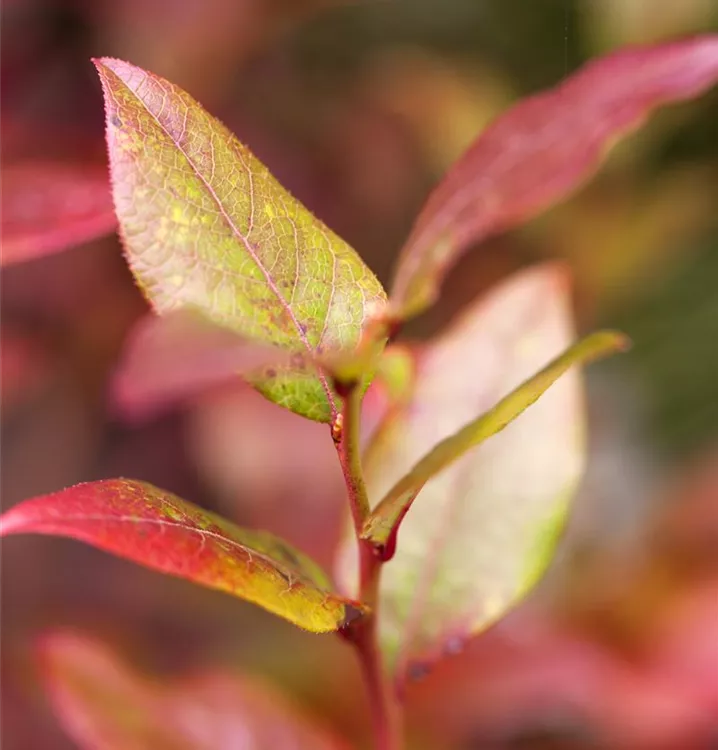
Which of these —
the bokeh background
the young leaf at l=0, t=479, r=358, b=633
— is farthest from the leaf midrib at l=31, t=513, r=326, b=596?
the bokeh background

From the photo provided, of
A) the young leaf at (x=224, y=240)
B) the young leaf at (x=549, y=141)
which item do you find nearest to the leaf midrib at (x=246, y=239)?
the young leaf at (x=224, y=240)

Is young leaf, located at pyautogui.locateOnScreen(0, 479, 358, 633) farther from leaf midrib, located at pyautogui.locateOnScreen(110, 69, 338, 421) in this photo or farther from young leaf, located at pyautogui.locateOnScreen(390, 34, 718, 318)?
young leaf, located at pyautogui.locateOnScreen(390, 34, 718, 318)

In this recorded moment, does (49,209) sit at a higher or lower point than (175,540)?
higher

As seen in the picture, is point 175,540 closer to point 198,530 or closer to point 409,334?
point 198,530

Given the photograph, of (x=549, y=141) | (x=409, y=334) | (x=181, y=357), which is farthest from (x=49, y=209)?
A: (x=409, y=334)

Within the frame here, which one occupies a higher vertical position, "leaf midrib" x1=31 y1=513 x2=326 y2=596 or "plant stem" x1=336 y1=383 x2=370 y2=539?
"plant stem" x1=336 y1=383 x2=370 y2=539

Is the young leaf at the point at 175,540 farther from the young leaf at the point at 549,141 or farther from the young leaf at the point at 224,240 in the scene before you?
the young leaf at the point at 549,141

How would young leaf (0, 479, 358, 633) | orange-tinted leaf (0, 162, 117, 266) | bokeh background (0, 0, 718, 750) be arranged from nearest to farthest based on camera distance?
young leaf (0, 479, 358, 633) → orange-tinted leaf (0, 162, 117, 266) → bokeh background (0, 0, 718, 750)
